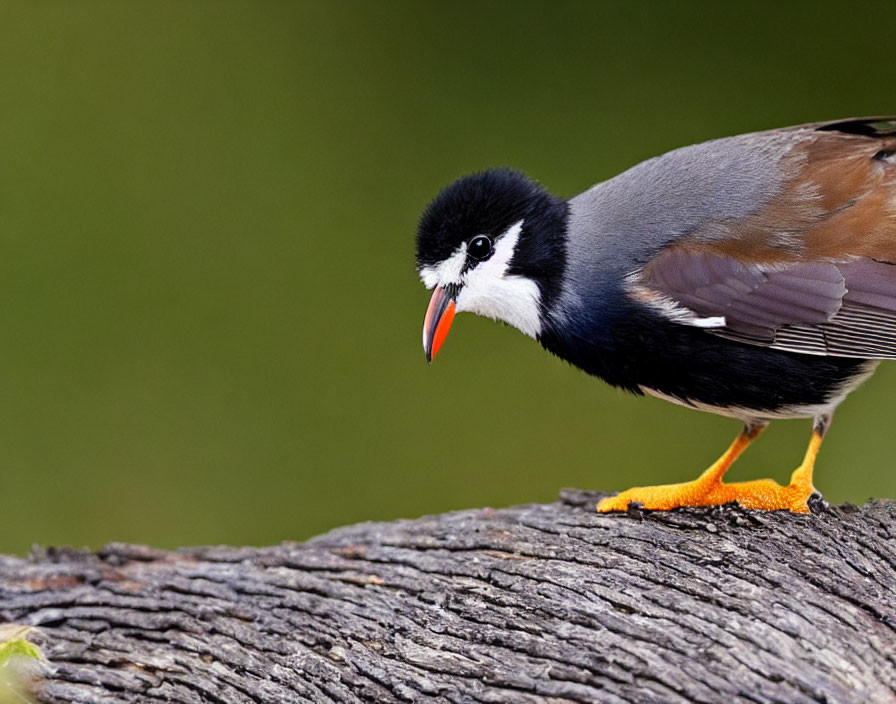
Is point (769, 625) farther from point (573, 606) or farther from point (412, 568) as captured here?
point (412, 568)

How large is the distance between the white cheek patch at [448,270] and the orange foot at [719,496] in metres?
0.75

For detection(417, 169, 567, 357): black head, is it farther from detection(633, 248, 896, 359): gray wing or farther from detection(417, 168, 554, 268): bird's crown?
detection(633, 248, 896, 359): gray wing

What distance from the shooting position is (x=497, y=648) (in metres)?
2.50

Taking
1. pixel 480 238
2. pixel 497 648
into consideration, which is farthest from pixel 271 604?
pixel 480 238

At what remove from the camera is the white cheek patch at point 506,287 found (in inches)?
114

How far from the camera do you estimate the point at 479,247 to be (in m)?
2.89

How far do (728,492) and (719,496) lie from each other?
0.03 m

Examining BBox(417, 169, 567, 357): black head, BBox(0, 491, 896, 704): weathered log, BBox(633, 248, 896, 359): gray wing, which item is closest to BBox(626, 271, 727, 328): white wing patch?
BBox(633, 248, 896, 359): gray wing

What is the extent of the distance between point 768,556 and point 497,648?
26.3 inches

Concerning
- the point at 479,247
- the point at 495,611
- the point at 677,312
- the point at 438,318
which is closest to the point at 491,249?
the point at 479,247

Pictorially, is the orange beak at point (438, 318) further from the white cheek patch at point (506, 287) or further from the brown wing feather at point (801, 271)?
the brown wing feather at point (801, 271)

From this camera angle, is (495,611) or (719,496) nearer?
(495,611)

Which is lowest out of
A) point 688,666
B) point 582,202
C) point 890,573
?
point 688,666

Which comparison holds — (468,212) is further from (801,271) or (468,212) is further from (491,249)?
(801,271)
